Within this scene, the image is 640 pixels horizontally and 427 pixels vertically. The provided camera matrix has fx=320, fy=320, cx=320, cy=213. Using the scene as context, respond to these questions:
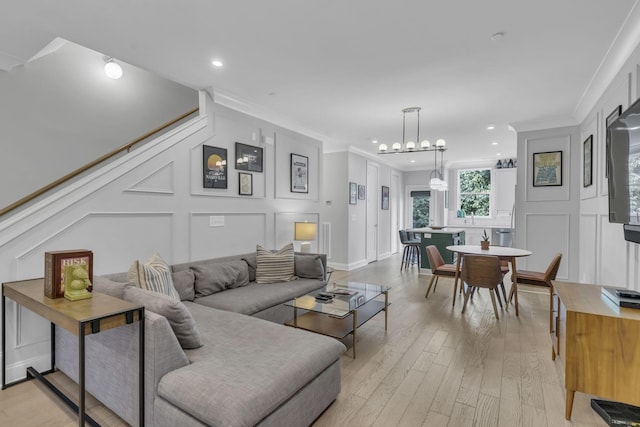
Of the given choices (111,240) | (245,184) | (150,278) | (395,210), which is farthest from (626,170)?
(395,210)

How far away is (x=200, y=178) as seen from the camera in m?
3.77

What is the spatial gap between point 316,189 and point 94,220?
3496 millimetres

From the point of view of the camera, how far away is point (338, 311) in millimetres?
2830

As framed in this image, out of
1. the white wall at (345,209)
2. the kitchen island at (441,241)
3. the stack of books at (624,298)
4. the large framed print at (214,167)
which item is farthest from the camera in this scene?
the white wall at (345,209)

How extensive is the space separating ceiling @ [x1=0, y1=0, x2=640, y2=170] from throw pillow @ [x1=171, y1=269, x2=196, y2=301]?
2049mm

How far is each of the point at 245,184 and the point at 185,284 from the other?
65.2 inches

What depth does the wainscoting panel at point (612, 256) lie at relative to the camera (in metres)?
2.90

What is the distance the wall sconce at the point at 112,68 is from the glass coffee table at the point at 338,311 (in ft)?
11.7

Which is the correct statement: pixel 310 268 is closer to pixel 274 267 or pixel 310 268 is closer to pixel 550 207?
pixel 274 267

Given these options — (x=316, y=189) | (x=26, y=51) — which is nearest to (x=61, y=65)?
(x=26, y=51)

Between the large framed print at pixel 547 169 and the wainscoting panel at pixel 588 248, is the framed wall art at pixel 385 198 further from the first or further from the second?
the wainscoting panel at pixel 588 248

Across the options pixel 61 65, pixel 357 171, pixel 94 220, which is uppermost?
pixel 61 65

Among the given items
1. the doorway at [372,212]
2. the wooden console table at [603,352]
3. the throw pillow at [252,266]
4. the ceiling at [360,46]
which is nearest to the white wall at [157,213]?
the throw pillow at [252,266]

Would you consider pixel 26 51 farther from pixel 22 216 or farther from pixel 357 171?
pixel 357 171
